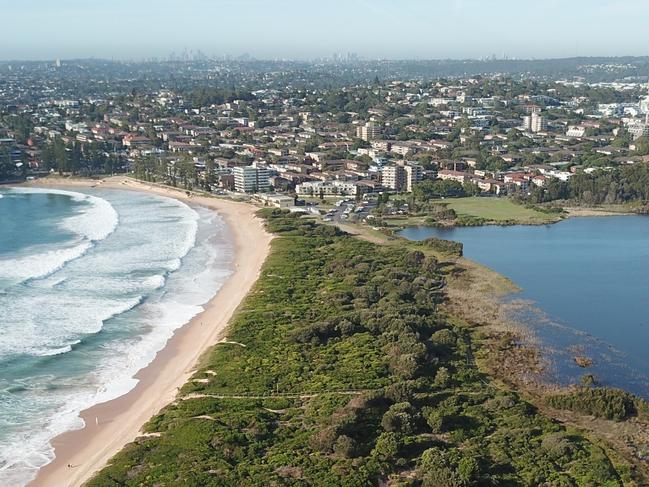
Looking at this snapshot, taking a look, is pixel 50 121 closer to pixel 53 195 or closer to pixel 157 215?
pixel 53 195

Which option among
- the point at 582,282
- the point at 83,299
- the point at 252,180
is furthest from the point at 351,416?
the point at 252,180

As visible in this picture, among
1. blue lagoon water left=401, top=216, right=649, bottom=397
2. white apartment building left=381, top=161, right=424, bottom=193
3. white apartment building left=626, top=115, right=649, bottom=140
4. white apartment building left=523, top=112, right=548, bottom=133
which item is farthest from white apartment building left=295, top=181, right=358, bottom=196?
white apartment building left=523, top=112, right=548, bottom=133

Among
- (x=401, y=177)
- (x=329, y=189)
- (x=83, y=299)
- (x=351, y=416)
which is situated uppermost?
(x=401, y=177)

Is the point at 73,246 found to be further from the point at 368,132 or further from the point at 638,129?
the point at 638,129

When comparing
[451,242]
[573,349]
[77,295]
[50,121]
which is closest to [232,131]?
[50,121]

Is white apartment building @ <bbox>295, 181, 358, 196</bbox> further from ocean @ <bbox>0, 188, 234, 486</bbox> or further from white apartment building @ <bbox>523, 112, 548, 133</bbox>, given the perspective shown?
white apartment building @ <bbox>523, 112, 548, 133</bbox>

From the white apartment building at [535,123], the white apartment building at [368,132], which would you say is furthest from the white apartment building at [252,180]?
the white apartment building at [535,123]

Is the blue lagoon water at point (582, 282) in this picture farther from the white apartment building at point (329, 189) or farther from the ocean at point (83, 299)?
the ocean at point (83, 299)

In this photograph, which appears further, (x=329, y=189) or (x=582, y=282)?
(x=329, y=189)
